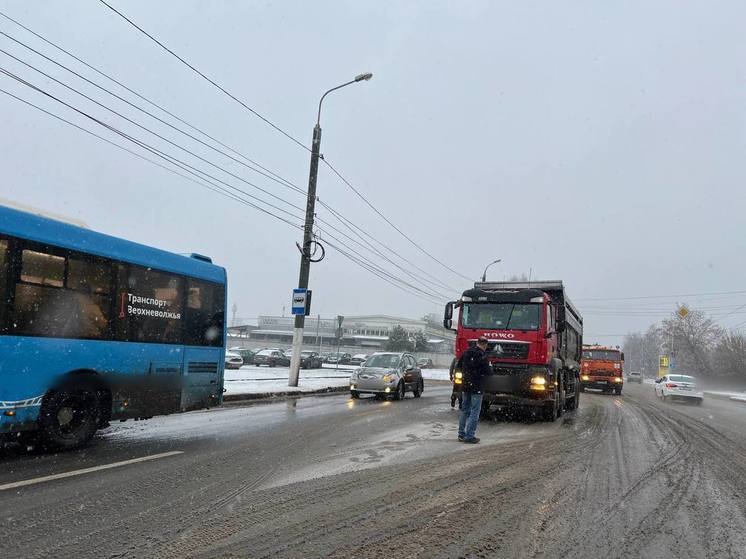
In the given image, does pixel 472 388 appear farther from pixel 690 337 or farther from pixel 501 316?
pixel 690 337

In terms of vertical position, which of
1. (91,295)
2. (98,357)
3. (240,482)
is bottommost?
(240,482)

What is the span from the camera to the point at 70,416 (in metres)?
7.14

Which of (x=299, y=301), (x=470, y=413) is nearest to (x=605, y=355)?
(x=299, y=301)

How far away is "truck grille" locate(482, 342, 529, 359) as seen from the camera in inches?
480

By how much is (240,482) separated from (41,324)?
325cm

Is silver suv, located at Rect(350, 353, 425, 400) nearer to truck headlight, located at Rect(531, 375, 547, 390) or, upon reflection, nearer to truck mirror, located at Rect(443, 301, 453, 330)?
truck mirror, located at Rect(443, 301, 453, 330)

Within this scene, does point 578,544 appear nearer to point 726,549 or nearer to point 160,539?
point 726,549

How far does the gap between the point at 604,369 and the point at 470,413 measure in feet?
74.9

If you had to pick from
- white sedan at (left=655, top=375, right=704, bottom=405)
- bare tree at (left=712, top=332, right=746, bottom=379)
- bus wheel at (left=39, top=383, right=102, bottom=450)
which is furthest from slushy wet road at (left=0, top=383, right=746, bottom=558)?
bare tree at (left=712, top=332, right=746, bottom=379)

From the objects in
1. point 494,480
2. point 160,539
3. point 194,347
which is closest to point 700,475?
point 494,480

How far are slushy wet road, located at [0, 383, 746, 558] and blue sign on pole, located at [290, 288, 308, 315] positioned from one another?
10175 millimetres

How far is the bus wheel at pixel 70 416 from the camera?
6754 mm

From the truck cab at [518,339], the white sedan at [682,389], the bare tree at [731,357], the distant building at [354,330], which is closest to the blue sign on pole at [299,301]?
the truck cab at [518,339]

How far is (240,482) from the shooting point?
567cm
